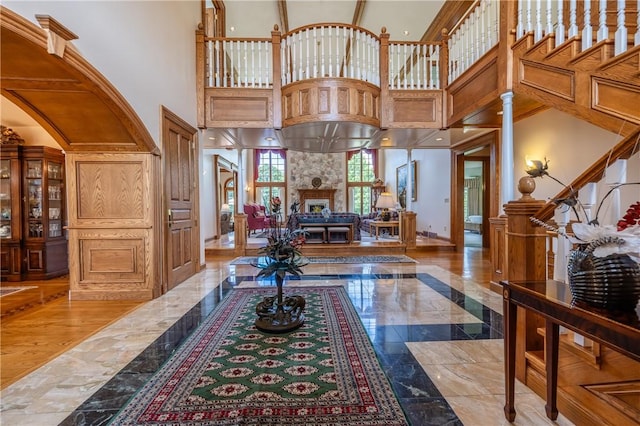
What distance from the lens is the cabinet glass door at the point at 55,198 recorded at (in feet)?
15.8

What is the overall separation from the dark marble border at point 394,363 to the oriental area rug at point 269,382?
7 centimetres

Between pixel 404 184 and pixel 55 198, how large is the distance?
9.60m

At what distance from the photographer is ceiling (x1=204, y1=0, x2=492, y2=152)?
19.0 ft

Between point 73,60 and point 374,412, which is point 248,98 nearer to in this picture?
point 73,60

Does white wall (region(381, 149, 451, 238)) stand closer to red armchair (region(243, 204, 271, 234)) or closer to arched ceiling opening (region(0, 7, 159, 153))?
red armchair (region(243, 204, 271, 234))

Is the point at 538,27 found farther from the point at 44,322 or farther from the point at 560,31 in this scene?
the point at 44,322

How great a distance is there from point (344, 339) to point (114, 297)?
290cm

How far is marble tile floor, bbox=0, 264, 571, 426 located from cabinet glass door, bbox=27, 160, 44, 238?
277 centimetres

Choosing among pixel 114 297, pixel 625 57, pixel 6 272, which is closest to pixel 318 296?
pixel 114 297

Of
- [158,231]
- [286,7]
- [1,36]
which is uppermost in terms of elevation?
[286,7]

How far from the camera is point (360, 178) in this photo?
14500 millimetres

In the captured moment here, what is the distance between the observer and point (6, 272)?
4570 millimetres

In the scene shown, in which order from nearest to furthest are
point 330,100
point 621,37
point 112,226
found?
1. point 621,37
2. point 112,226
3. point 330,100

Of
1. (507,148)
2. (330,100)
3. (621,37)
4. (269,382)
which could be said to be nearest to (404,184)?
(330,100)
